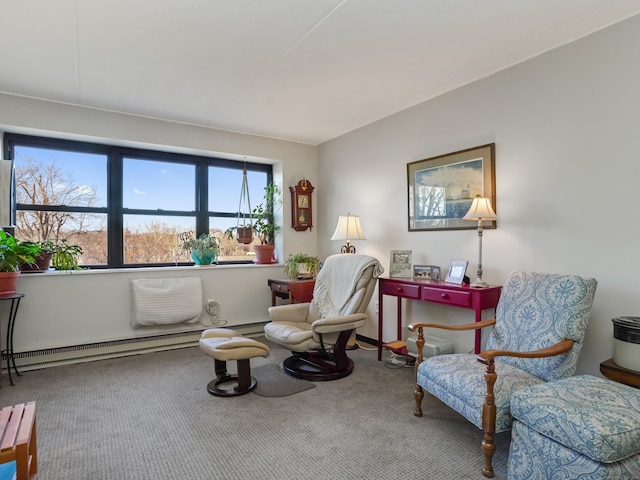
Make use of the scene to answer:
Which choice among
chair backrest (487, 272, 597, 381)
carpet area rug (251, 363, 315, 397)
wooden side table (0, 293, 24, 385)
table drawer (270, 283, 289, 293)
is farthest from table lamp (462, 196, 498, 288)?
wooden side table (0, 293, 24, 385)

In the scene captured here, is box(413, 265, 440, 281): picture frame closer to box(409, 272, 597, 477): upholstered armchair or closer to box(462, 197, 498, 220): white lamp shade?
box(462, 197, 498, 220): white lamp shade

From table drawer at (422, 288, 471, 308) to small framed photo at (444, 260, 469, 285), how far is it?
16 cm

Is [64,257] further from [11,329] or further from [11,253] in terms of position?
[11,329]

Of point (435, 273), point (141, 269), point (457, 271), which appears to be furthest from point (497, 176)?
point (141, 269)

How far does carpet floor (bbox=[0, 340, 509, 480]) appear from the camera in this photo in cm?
189

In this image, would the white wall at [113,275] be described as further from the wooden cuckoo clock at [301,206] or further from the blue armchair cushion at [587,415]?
the blue armchair cushion at [587,415]

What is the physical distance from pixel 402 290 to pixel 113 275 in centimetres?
289

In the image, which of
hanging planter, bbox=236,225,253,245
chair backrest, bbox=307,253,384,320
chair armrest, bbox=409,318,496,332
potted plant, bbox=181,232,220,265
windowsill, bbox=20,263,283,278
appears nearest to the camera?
chair armrest, bbox=409,318,496,332

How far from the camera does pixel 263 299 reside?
4.73 metres

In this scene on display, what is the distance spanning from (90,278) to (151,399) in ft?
5.34

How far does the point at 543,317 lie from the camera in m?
2.23

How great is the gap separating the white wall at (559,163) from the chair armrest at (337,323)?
0.86 m

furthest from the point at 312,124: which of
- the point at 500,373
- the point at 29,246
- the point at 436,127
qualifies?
the point at 500,373

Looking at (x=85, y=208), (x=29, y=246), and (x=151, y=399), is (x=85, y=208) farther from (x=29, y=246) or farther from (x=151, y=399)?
(x=151, y=399)
